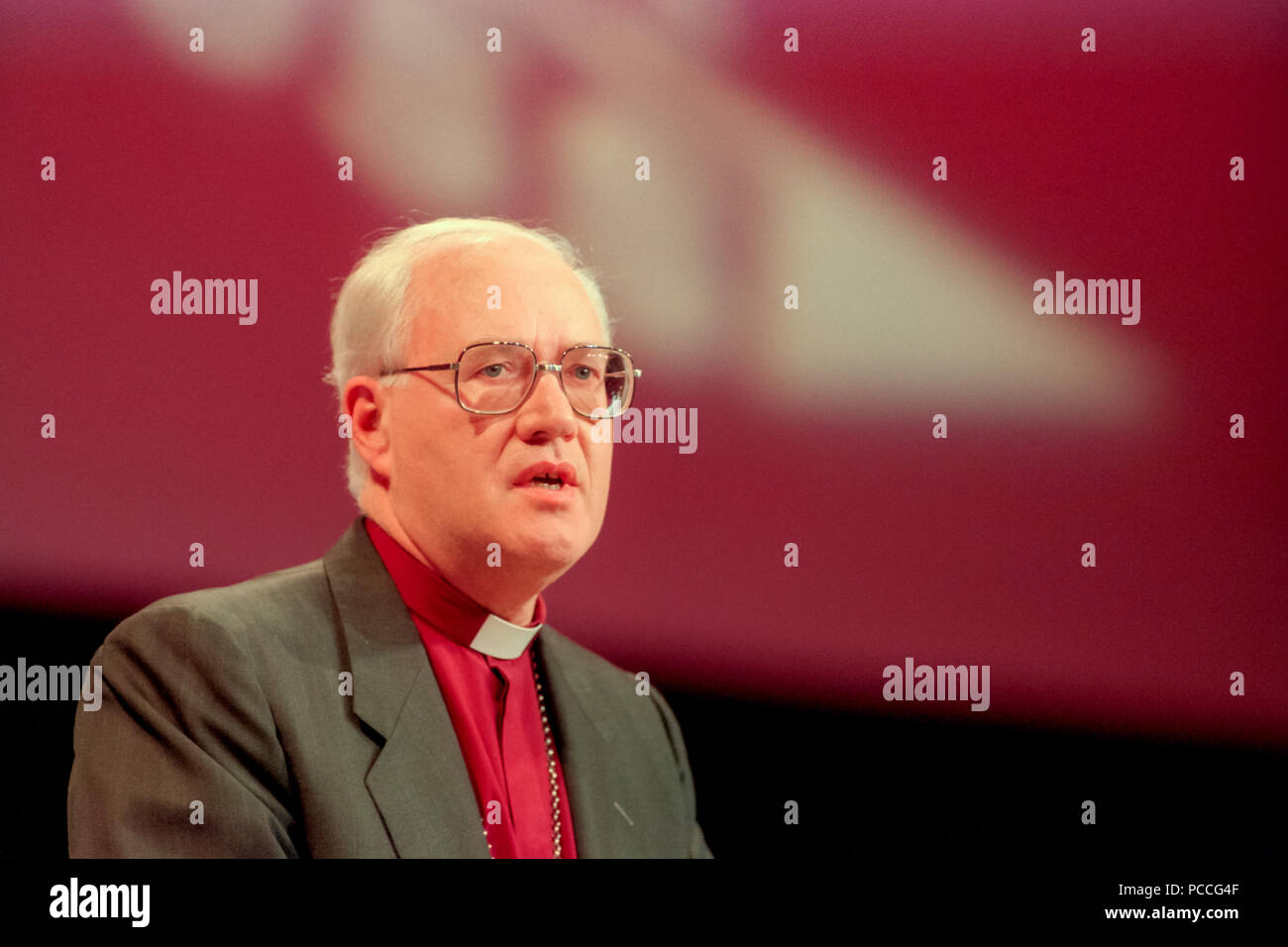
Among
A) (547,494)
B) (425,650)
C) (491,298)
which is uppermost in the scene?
(491,298)

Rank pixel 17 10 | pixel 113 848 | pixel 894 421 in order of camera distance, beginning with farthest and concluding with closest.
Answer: pixel 894 421 < pixel 17 10 < pixel 113 848

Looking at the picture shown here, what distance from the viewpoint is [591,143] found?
2.77 m

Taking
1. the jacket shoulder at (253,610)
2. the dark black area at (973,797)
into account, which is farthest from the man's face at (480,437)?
the dark black area at (973,797)

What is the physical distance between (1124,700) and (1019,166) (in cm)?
137

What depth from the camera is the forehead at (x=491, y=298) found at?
7.61ft

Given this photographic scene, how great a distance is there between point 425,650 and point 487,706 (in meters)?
0.19

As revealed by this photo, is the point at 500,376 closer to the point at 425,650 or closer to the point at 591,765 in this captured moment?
the point at 425,650

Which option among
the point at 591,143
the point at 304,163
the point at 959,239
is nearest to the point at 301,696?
the point at 304,163

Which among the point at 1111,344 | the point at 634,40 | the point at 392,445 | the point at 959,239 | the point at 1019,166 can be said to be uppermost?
the point at 634,40

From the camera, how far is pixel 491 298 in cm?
232

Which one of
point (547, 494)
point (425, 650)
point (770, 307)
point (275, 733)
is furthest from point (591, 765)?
point (770, 307)

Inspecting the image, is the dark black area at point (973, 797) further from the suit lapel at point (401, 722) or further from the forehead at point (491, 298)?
the forehead at point (491, 298)
